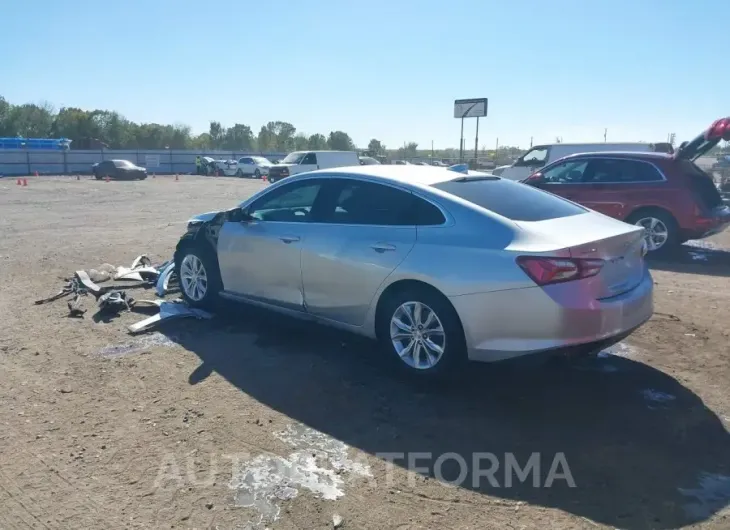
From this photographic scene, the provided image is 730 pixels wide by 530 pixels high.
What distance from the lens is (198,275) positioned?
22.1 ft

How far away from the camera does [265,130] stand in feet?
297

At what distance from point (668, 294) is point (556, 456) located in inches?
195

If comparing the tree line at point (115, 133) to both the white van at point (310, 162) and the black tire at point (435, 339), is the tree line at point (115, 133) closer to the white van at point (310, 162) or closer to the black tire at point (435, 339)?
the white van at point (310, 162)

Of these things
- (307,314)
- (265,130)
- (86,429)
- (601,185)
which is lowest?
(86,429)

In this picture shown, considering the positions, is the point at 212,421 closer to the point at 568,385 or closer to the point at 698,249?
the point at 568,385

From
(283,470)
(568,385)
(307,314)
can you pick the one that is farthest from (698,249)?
(283,470)

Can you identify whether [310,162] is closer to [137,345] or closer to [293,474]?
[137,345]

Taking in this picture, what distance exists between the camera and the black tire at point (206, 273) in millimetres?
6551

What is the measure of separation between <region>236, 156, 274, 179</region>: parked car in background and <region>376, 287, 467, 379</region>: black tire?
138 ft

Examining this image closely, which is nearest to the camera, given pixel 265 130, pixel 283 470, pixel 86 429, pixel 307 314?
pixel 283 470

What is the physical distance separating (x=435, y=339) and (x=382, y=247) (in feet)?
2.80

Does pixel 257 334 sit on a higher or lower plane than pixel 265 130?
lower

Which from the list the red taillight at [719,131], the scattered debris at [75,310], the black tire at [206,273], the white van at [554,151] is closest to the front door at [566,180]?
the red taillight at [719,131]

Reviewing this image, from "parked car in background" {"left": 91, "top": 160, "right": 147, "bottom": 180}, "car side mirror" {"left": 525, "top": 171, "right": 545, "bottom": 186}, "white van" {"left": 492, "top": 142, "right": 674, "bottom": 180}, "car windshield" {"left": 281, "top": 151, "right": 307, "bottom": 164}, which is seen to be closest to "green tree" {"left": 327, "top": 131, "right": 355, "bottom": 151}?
"parked car in background" {"left": 91, "top": 160, "right": 147, "bottom": 180}
